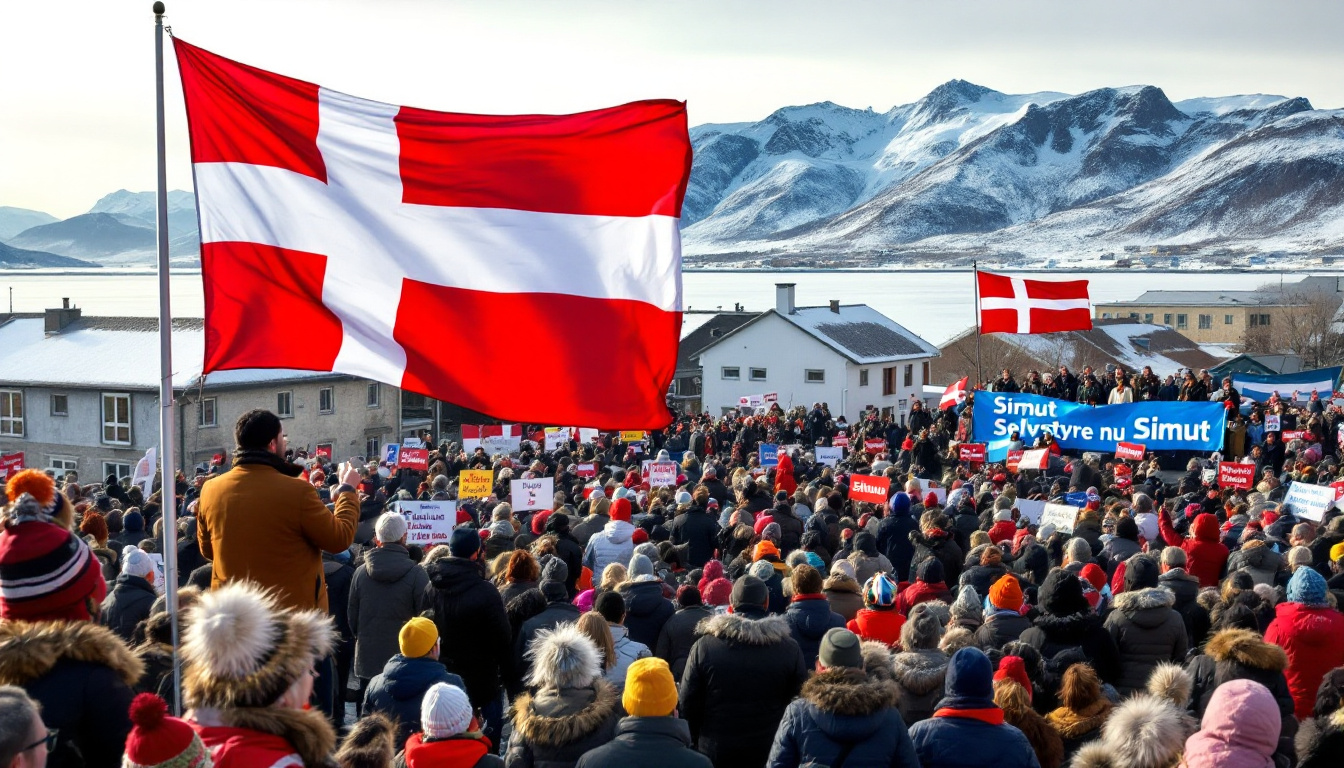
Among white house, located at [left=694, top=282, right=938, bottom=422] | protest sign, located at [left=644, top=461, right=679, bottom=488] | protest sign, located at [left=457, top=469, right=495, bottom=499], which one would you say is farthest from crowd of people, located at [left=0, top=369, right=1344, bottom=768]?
white house, located at [left=694, top=282, right=938, bottom=422]

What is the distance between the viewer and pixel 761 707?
6871 mm

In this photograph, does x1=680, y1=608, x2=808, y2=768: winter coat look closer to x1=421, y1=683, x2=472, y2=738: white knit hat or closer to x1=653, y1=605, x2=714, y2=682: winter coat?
x1=653, y1=605, x2=714, y2=682: winter coat

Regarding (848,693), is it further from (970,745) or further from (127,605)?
(127,605)

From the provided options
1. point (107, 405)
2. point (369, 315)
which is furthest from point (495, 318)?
point (107, 405)

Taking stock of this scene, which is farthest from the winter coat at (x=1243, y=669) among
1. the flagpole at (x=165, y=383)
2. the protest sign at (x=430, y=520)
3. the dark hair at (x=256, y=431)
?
the protest sign at (x=430, y=520)

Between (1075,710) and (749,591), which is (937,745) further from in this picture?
(749,591)

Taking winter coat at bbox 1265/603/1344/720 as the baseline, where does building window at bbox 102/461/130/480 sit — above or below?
below

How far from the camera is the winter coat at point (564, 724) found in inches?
239

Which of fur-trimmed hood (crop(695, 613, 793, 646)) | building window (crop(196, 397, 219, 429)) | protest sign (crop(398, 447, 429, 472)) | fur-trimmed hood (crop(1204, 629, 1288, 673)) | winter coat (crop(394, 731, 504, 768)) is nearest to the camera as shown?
winter coat (crop(394, 731, 504, 768))

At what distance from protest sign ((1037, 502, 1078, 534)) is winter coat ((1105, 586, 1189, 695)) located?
18.3ft

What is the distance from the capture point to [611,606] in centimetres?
766

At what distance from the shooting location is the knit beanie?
8.24 meters

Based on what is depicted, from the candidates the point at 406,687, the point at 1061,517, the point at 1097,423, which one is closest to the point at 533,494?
the point at 1061,517

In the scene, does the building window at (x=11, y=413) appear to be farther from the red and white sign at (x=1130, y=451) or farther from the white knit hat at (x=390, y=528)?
the white knit hat at (x=390, y=528)
